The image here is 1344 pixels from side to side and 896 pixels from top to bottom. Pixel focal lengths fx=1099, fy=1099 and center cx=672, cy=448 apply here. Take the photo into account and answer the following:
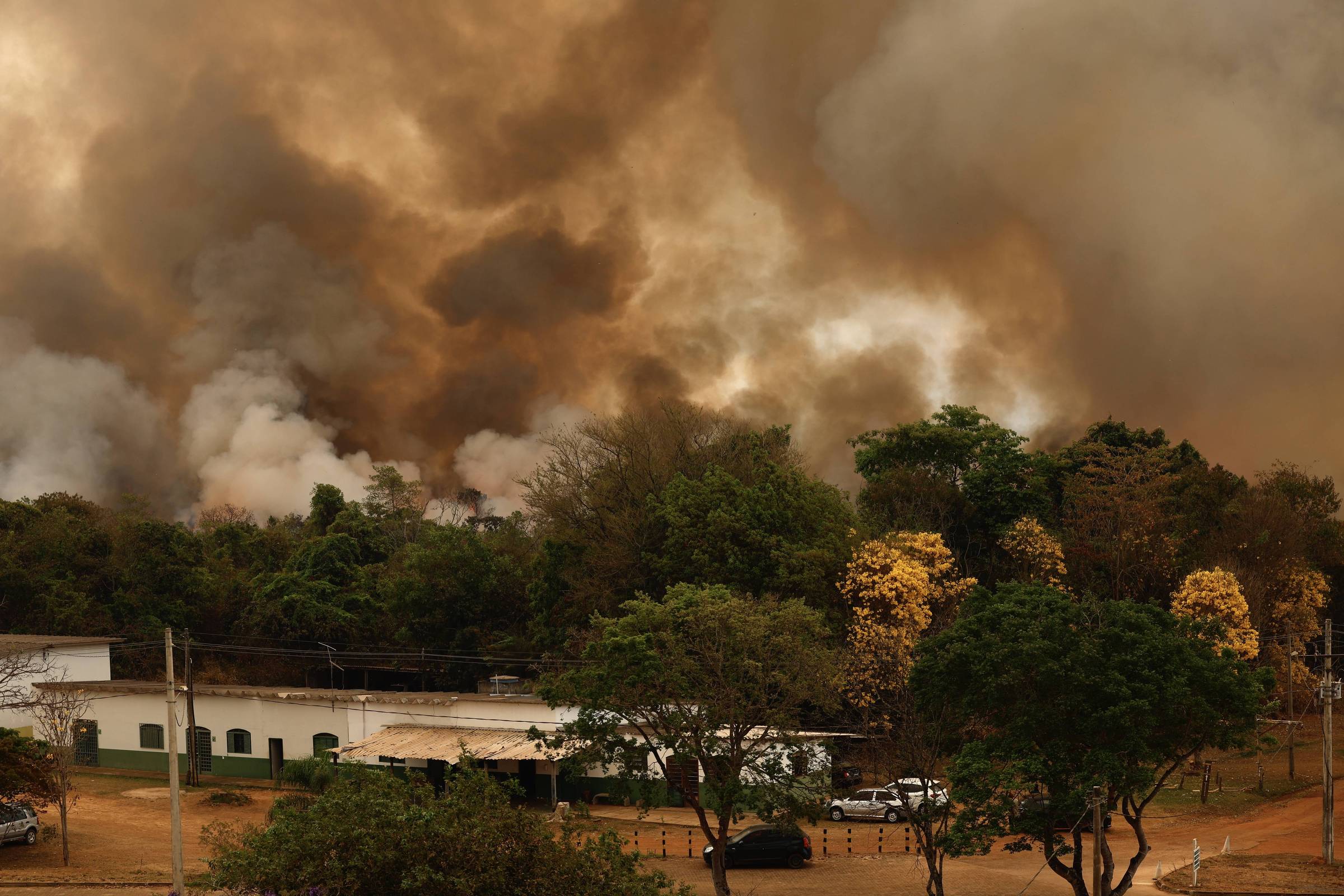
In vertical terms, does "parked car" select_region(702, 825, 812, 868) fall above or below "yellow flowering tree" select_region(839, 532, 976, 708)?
below

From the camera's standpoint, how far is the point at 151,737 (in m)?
50.2

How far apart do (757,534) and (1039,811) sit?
2375 centimetres

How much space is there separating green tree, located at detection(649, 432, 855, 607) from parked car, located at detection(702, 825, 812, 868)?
13673 millimetres

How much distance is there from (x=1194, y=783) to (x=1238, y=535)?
14347 mm

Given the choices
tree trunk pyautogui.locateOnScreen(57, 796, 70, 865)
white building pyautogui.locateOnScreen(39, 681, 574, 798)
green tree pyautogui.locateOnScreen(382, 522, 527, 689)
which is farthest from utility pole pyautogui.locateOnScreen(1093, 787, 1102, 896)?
green tree pyautogui.locateOnScreen(382, 522, 527, 689)

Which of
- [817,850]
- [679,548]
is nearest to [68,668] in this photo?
[679,548]

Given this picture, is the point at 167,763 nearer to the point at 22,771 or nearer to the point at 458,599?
the point at 458,599

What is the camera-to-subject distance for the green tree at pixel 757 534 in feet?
148

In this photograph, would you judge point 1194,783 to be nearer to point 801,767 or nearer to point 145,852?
point 801,767

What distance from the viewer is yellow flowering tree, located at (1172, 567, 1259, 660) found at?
1686 inches

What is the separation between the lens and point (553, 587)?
176 ft

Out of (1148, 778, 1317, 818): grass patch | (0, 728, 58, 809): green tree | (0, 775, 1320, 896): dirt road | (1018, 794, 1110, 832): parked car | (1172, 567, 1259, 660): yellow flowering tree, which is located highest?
(1172, 567, 1259, 660): yellow flowering tree

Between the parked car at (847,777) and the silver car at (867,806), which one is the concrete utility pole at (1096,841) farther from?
the parked car at (847,777)

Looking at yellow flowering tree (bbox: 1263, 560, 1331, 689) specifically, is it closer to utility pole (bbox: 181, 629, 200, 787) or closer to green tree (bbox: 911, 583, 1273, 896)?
green tree (bbox: 911, 583, 1273, 896)
